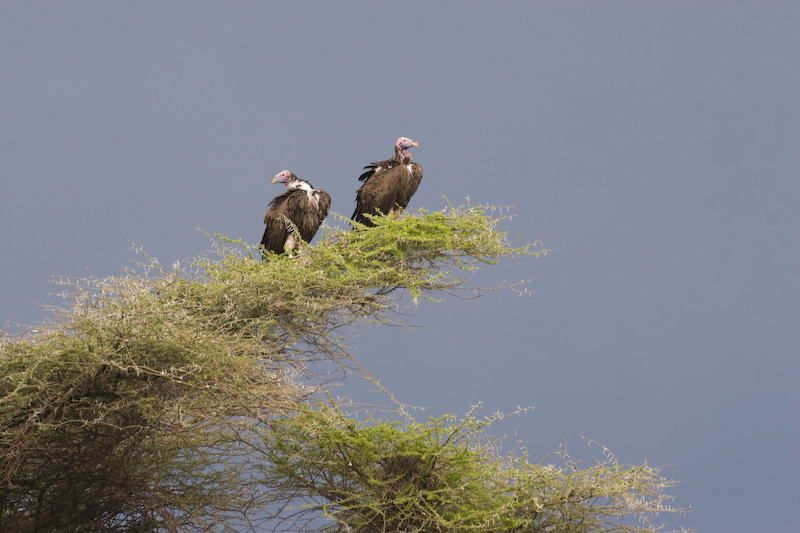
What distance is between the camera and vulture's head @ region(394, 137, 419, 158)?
1327 centimetres

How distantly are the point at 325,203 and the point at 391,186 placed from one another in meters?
0.84

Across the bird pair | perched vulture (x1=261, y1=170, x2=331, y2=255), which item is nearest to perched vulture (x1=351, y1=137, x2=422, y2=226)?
the bird pair

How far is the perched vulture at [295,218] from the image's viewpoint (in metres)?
13.0

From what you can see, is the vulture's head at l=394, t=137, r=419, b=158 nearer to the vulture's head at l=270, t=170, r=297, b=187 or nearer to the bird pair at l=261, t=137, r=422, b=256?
the bird pair at l=261, t=137, r=422, b=256

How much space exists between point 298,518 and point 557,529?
2.59 m

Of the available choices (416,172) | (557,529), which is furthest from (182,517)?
(416,172)

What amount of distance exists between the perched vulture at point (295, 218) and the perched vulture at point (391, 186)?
46cm

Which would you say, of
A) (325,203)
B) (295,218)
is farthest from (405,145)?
(295,218)

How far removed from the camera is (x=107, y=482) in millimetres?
10602

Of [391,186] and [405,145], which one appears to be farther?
[405,145]

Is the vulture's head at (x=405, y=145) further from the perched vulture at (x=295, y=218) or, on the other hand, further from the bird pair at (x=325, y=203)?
the perched vulture at (x=295, y=218)

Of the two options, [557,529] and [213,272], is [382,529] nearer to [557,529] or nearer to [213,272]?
[557,529]

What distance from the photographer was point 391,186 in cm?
1304

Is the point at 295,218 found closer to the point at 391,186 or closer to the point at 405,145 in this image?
the point at 391,186
